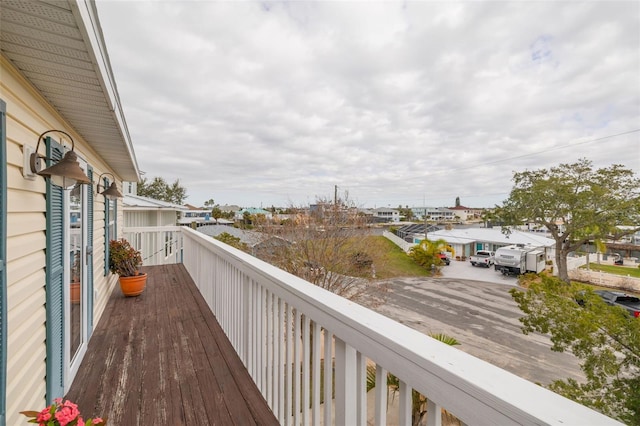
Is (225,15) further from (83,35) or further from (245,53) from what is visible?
(83,35)

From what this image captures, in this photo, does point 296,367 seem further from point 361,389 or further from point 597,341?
point 597,341

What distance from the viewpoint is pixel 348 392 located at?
A: 1.04 meters

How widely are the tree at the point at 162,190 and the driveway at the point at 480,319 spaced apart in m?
24.7

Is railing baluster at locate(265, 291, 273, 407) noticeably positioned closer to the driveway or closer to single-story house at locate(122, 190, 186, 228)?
single-story house at locate(122, 190, 186, 228)

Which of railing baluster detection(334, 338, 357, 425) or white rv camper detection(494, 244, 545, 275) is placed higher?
railing baluster detection(334, 338, 357, 425)

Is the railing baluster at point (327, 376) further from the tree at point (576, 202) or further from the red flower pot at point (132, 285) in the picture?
the tree at point (576, 202)

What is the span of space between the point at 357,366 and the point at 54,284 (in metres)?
2.26

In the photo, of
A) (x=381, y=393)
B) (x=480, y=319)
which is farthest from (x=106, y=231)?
(x=480, y=319)

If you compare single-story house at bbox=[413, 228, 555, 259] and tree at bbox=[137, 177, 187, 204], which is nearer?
single-story house at bbox=[413, 228, 555, 259]

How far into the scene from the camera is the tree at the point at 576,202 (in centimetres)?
1449

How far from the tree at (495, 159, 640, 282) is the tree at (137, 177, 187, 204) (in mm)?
30857

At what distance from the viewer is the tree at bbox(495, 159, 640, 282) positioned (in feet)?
47.5

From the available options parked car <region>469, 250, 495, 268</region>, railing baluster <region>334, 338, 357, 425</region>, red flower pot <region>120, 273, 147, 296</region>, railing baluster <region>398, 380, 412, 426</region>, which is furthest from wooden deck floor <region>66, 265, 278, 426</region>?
parked car <region>469, 250, 495, 268</region>

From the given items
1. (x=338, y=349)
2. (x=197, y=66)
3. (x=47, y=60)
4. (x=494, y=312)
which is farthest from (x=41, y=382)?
(x=494, y=312)
